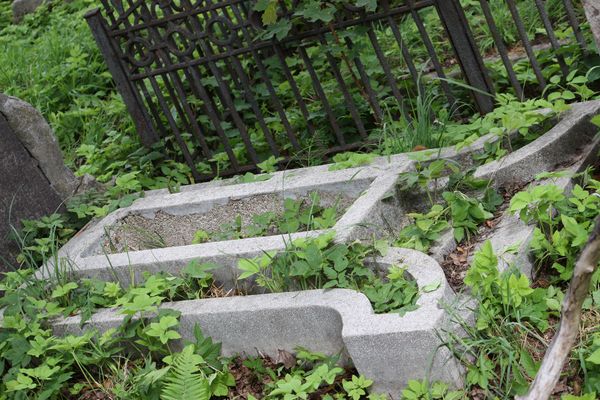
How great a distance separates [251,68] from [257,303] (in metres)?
2.97

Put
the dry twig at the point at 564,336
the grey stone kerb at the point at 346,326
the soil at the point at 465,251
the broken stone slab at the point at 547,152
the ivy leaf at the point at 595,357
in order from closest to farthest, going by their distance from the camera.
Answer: the dry twig at the point at 564,336, the ivy leaf at the point at 595,357, the grey stone kerb at the point at 346,326, the soil at the point at 465,251, the broken stone slab at the point at 547,152

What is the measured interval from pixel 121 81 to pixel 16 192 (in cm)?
121

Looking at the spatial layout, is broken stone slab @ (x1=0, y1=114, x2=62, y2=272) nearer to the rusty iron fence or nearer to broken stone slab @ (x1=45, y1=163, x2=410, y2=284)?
broken stone slab @ (x1=45, y1=163, x2=410, y2=284)

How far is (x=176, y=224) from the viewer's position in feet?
16.8

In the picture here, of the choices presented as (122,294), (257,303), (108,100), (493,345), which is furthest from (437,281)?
(108,100)

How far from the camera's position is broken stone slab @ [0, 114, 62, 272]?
514 centimetres

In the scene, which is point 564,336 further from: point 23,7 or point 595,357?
point 23,7

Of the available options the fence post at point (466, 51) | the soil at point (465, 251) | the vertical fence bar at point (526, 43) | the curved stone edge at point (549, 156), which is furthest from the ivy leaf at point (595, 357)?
the vertical fence bar at point (526, 43)

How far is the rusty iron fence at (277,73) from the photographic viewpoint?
5348mm

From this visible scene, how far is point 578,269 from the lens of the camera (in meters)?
2.68

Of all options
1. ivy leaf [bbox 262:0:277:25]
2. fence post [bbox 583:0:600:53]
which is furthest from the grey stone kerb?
ivy leaf [bbox 262:0:277:25]

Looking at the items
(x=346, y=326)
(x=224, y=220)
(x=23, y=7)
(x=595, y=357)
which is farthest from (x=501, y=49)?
(x=23, y=7)

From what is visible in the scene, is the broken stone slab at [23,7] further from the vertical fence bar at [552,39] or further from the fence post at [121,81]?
the vertical fence bar at [552,39]

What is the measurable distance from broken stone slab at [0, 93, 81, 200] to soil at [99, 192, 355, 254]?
0.65 metres
